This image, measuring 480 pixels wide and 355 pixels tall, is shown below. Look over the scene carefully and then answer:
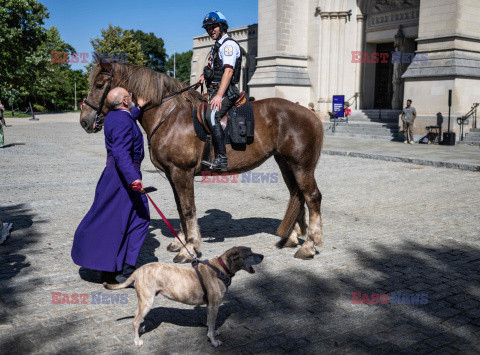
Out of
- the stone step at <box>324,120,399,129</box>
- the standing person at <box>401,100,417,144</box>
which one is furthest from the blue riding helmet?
the stone step at <box>324,120,399,129</box>

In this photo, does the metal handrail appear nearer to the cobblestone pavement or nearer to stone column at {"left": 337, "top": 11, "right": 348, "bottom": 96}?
stone column at {"left": 337, "top": 11, "right": 348, "bottom": 96}

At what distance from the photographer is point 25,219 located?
7625 millimetres

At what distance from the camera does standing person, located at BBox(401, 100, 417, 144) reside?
70.6 ft

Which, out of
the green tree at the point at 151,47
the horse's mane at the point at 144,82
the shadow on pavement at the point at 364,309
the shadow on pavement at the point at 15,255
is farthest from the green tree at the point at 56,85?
the shadow on pavement at the point at 364,309

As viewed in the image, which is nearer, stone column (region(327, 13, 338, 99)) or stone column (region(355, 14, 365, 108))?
stone column (region(327, 13, 338, 99))

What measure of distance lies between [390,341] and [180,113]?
12.1 feet

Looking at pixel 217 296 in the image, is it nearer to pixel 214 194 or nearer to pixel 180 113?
pixel 180 113

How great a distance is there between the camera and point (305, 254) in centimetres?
582

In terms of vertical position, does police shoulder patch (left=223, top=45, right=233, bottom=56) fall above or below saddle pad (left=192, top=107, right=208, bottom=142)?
above

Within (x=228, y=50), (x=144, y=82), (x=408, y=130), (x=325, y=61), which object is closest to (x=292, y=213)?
(x=228, y=50)

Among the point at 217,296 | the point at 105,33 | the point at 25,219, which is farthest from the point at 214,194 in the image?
the point at 105,33

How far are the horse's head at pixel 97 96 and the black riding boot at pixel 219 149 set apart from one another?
4.44 feet

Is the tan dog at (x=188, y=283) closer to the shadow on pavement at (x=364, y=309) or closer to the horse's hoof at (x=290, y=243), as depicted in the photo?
the shadow on pavement at (x=364, y=309)

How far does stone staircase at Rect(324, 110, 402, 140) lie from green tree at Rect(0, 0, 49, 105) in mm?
29487
